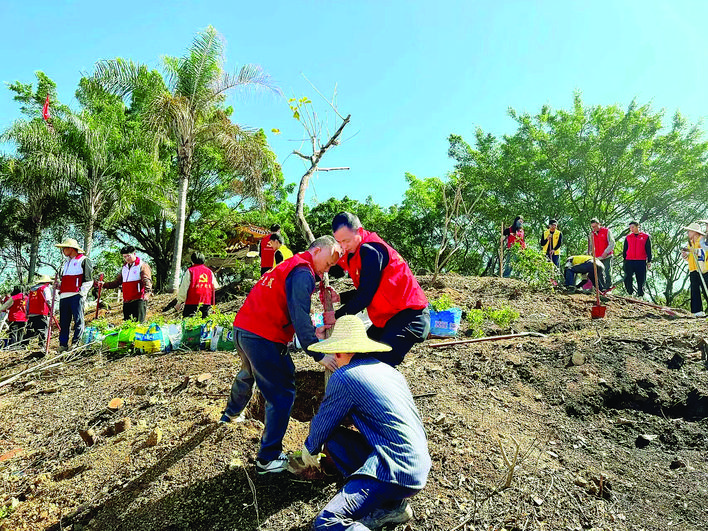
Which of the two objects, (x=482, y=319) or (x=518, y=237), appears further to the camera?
(x=518, y=237)

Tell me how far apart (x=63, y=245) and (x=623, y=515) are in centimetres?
732

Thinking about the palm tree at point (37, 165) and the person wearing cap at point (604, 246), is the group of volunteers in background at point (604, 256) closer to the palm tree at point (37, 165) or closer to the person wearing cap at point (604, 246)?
the person wearing cap at point (604, 246)

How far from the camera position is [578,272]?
9922 mm

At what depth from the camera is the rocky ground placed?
3.05 m

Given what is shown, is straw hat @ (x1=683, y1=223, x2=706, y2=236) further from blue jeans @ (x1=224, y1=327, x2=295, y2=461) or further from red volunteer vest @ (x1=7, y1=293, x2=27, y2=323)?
red volunteer vest @ (x1=7, y1=293, x2=27, y2=323)

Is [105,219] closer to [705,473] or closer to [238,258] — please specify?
[238,258]

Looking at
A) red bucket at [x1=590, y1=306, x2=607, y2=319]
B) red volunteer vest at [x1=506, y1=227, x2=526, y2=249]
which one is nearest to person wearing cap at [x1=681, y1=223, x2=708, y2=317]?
red bucket at [x1=590, y1=306, x2=607, y2=319]

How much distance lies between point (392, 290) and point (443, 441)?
1.26 metres

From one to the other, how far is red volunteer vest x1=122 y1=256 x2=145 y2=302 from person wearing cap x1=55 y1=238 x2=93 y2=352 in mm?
465

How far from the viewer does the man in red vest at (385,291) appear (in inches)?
135

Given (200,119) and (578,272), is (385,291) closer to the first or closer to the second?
(578,272)

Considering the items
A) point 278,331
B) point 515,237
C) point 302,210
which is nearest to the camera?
point 278,331

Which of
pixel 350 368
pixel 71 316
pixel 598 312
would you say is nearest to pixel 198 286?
pixel 71 316

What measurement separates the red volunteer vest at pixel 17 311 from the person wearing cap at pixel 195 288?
455 cm
